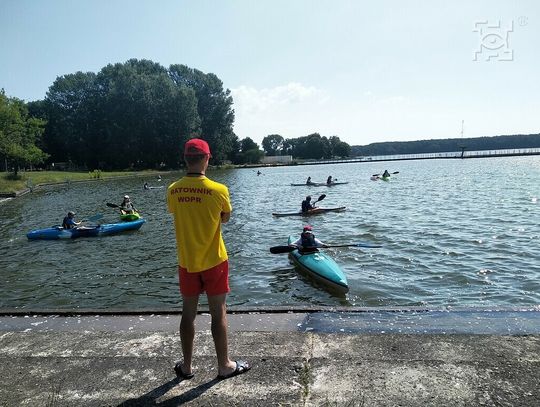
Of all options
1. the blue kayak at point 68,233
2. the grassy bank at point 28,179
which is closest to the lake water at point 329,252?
the blue kayak at point 68,233

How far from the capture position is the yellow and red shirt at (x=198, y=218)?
3865mm

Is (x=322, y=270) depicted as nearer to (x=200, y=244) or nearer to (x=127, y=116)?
(x=200, y=244)

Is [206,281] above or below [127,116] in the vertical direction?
below

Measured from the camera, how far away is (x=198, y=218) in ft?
12.7

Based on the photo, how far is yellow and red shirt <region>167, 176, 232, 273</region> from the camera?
3865 millimetres

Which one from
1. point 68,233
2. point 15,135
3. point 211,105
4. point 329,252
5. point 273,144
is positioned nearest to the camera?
point 329,252

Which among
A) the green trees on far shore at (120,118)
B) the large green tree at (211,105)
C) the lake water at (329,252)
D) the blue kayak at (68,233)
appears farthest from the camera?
the large green tree at (211,105)

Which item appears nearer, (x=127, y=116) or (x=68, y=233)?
(x=68, y=233)

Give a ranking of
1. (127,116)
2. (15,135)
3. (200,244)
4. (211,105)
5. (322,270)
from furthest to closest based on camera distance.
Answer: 1. (211,105)
2. (127,116)
3. (15,135)
4. (322,270)
5. (200,244)

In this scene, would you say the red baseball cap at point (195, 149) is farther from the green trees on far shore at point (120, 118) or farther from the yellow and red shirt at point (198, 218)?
the green trees on far shore at point (120, 118)

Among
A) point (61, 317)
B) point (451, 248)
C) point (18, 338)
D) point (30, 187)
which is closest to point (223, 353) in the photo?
point (18, 338)

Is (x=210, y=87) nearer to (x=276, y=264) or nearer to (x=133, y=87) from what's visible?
(x=133, y=87)

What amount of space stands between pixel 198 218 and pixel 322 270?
7.68 meters

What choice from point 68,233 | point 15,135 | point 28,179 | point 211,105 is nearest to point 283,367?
point 68,233
